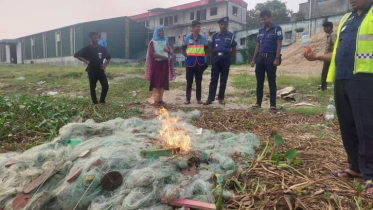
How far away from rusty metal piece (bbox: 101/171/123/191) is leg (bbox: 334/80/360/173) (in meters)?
2.05

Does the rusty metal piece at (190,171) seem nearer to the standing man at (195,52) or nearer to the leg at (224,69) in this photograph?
the leg at (224,69)

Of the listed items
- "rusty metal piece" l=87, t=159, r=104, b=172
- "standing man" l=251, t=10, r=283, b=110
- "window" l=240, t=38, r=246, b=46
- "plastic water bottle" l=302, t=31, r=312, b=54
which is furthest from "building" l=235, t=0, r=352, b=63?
"rusty metal piece" l=87, t=159, r=104, b=172

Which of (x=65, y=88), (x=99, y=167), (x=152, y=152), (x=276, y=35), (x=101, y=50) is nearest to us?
(x=99, y=167)

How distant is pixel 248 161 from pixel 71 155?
173 centimetres

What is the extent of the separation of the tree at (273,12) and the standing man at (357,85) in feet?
123

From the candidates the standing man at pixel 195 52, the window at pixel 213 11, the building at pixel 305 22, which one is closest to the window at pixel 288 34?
the building at pixel 305 22

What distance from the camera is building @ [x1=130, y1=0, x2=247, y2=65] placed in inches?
1299

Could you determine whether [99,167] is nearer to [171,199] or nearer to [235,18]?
[171,199]

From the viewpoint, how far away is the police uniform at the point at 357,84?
2.30 metres

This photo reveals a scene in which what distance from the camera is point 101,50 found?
22.6 ft

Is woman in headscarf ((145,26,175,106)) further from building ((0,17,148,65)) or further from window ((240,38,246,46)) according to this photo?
window ((240,38,246,46))

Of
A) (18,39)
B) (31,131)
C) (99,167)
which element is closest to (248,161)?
(99,167)

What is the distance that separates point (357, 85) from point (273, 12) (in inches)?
1504

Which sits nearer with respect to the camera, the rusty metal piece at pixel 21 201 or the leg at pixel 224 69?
the rusty metal piece at pixel 21 201
